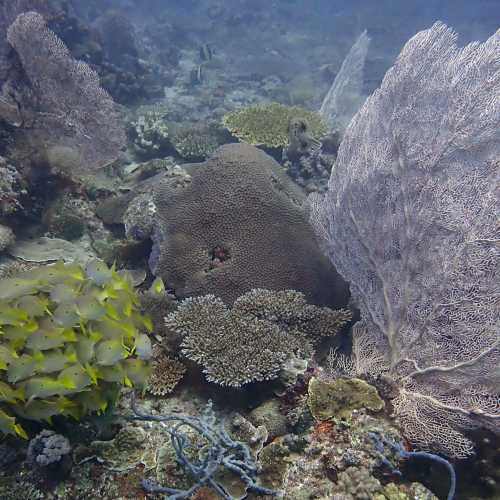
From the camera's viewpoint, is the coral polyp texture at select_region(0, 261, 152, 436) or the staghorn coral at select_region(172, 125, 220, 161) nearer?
the coral polyp texture at select_region(0, 261, 152, 436)

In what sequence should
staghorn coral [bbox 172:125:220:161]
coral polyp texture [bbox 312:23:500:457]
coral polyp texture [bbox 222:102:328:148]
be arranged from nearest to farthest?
coral polyp texture [bbox 312:23:500:457]
coral polyp texture [bbox 222:102:328:148]
staghorn coral [bbox 172:125:220:161]

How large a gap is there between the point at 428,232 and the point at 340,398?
1988mm

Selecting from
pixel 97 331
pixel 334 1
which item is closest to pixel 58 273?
pixel 97 331

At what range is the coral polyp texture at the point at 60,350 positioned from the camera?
104 inches

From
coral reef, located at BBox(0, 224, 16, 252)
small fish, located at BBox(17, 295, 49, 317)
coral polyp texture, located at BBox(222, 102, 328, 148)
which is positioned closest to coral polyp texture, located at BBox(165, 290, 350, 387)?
small fish, located at BBox(17, 295, 49, 317)

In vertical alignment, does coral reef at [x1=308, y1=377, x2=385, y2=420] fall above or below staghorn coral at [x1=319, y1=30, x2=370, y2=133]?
below

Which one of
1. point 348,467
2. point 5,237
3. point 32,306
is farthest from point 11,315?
point 5,237

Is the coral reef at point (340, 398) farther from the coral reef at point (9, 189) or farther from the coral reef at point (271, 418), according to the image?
the coral reef at point (9, 189)

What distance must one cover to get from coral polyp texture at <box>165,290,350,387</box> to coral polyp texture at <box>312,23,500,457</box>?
58 cm

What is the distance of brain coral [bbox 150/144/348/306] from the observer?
502 centimetres

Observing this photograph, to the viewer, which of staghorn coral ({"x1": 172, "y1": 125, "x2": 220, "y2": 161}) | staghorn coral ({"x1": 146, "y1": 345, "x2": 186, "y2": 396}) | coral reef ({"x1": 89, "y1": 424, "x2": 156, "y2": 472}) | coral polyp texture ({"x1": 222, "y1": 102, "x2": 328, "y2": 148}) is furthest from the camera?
staghorn coral ({"x1": 172, "y1": 125, "x2": 220, "y2": 161})

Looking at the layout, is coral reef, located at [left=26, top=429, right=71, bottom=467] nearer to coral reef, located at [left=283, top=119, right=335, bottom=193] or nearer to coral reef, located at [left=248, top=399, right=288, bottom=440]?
coral reef, located at [left=248, top=399, right=288, bottom=440]

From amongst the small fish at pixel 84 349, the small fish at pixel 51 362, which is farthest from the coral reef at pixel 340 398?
the small fish at pixel 51 362

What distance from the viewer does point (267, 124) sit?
834cm
